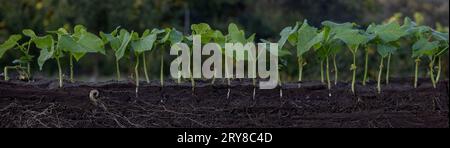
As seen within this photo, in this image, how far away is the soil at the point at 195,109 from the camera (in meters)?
2.12

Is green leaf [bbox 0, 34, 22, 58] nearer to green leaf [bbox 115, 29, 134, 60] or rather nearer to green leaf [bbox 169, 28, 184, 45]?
green leaf [bbox 115, 29, 134, 60]

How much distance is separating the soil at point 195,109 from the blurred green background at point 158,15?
13.3 ft

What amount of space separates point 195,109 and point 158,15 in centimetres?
429

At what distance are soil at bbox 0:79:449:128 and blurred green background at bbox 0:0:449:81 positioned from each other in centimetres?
407

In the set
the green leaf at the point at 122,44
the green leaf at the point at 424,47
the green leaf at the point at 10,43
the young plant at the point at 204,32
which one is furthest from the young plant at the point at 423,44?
the green leaf at the point at 10,43

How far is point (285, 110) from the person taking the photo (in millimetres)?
2131

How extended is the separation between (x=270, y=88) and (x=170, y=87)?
33 centimetres

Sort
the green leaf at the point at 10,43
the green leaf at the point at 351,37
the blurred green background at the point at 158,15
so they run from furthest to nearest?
the blurred green background at the point at 158,15 → the green leaf at the point at 10,43 → the green leaf at the point at 351,37

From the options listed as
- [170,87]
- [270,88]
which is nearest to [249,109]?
[270,88]

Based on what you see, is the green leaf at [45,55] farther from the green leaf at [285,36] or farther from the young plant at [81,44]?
the green leaf at [285,36]

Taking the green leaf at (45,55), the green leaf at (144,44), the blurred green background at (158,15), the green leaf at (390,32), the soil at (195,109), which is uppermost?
the blurred green background at (158,15)

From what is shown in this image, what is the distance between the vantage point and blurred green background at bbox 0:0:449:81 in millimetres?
6227

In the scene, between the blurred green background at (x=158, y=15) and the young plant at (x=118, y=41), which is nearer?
the young plant at (x=118, y=41)
